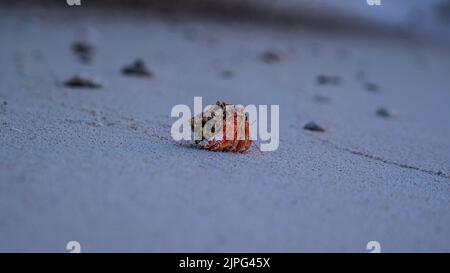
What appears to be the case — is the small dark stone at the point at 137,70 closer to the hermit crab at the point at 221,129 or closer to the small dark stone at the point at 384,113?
the small dark stone at the point at 384,113

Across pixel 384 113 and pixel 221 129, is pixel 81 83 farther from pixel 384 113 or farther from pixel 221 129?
pixel 384 113

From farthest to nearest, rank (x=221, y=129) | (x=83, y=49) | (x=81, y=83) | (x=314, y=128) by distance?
(x=83, y=49)
(x=81, y=83)
(x=314, y=128)
(x=221, y=129)

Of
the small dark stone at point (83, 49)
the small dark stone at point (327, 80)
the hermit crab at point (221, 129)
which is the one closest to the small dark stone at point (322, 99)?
the small dark stone at point (327, 80)

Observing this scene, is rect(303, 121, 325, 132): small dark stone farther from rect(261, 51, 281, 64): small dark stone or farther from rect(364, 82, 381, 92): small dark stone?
rect(261, 51, 281, 64): small dark stone

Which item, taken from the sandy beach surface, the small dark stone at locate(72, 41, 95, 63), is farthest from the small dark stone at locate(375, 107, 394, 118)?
the small dark stone at locate(72, 41, 95, 63)

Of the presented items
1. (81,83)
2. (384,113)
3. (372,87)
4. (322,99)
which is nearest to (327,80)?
(372,87)

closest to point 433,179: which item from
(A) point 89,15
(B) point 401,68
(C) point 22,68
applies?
(C) point 22,68
